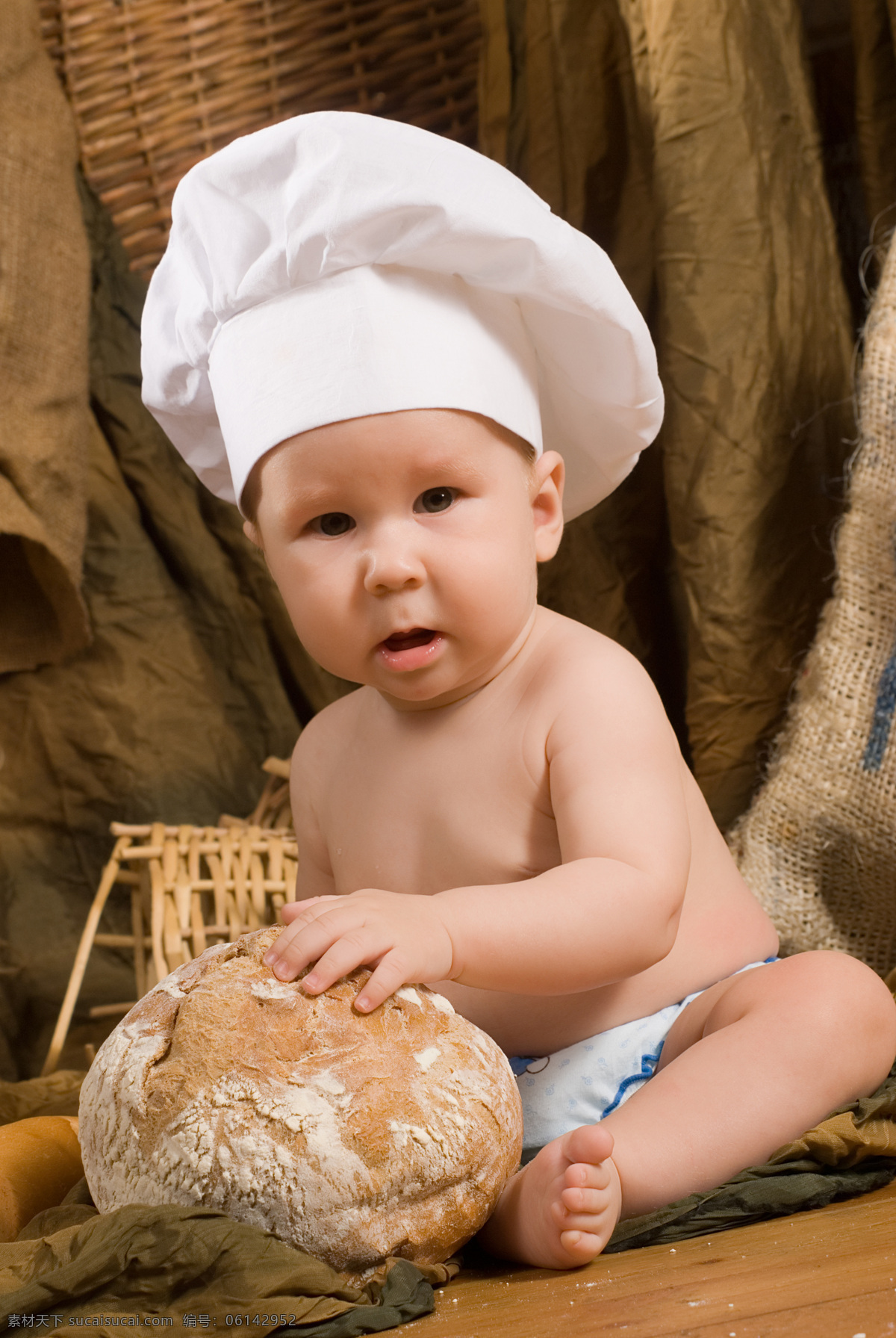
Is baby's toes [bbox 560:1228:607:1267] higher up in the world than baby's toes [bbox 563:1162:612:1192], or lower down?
lower down

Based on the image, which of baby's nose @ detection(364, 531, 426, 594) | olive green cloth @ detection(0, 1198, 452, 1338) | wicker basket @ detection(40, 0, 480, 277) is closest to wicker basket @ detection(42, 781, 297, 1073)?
baby's nose @ detection(364, 531, 426, 594)

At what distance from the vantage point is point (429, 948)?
33.3 inches

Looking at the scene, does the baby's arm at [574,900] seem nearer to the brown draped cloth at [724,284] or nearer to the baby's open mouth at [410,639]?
A: the baby's open mouth at [410,639]

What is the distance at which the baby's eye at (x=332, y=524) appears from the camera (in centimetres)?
105

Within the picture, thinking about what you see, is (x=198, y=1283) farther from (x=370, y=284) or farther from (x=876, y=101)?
(x=876, y=101)

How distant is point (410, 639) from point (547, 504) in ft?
0.69

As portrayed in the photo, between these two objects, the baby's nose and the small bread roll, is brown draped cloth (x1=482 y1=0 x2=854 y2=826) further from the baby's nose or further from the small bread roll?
the small bread roll

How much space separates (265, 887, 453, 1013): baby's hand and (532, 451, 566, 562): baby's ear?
429 mm

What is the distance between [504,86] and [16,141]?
0.69m

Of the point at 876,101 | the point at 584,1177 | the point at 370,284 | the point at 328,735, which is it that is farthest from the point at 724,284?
the point at 584,1177

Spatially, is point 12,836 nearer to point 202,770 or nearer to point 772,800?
point 202,770

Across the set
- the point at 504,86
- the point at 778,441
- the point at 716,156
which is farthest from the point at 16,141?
the point at 778,441

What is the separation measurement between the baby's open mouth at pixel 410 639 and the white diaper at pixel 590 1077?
0.39 metres

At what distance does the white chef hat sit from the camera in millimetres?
990
